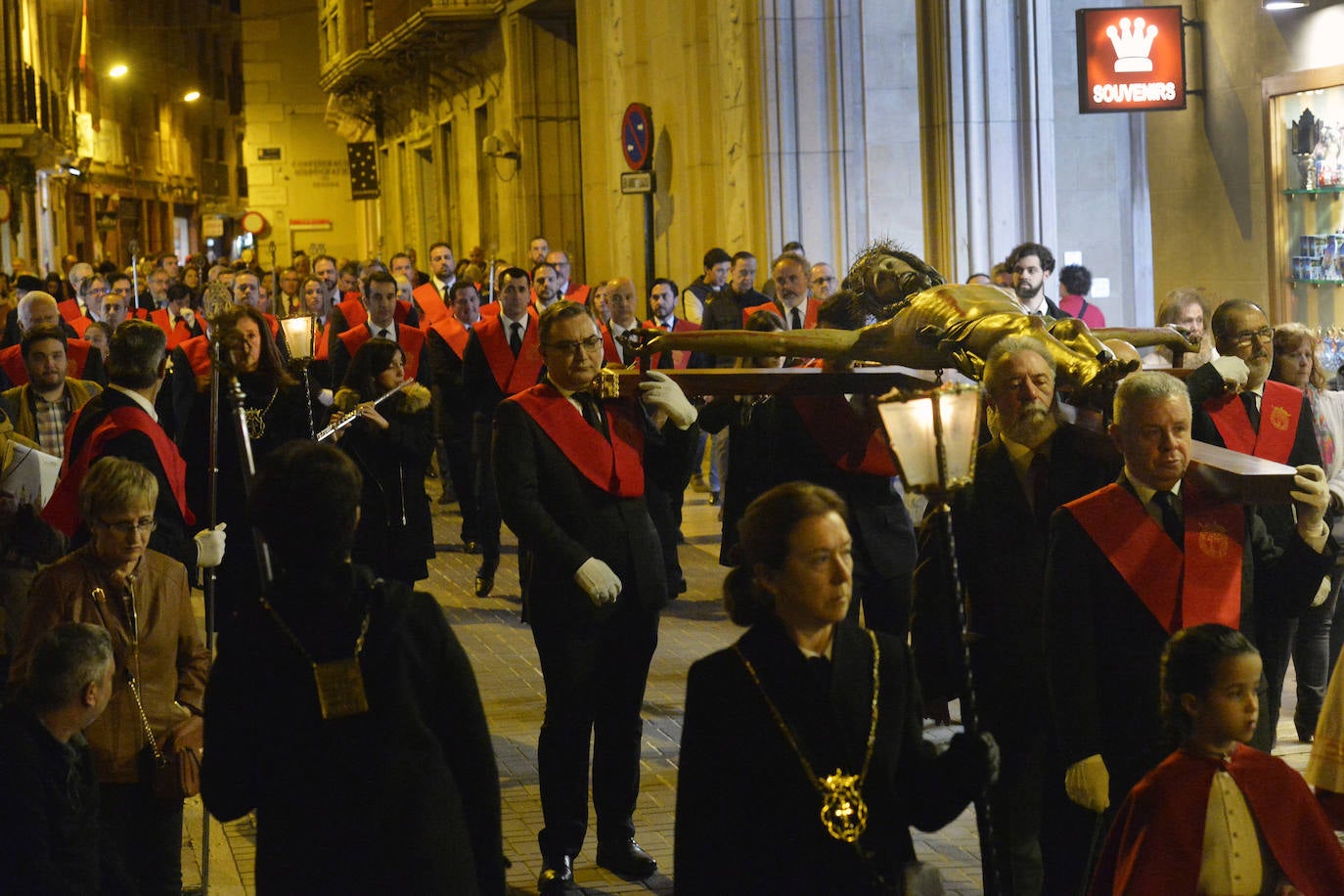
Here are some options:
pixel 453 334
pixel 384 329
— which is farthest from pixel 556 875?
pixel 384 329

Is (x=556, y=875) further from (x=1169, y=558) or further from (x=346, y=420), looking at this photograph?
(x=346, y=420)

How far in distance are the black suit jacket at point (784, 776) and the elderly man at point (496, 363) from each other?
9.45 meters

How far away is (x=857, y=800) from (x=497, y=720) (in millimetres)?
5376

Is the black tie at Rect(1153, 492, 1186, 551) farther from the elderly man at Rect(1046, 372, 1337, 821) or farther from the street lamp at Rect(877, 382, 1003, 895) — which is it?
the street lamp at Rect(877, 382, 1003, 895)

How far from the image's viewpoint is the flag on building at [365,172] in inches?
1876

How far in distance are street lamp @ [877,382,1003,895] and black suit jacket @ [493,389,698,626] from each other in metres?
2.61

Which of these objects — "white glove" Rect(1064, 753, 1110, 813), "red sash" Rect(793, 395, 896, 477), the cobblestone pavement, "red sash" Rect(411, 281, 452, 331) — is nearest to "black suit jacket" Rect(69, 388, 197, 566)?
the cobblestone pavement

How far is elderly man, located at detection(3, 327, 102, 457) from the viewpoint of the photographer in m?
8.90

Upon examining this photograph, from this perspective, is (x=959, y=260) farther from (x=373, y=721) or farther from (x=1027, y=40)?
(x=373, y=721)

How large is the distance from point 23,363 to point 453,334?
394 cm

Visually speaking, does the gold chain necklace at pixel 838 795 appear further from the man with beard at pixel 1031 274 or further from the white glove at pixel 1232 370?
the man with beard at pixel 1031 274

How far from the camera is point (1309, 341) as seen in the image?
25.9ft

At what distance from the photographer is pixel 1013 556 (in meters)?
5.54

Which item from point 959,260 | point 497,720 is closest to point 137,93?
point 959,260
